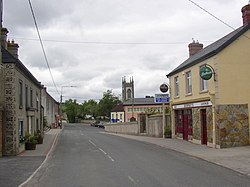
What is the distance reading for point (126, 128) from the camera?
51.9m

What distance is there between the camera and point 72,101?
134 metres

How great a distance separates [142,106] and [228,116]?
67.5 metres

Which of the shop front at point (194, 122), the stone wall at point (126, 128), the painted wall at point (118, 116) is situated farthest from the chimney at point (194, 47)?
the painted wall at point (118, 116)

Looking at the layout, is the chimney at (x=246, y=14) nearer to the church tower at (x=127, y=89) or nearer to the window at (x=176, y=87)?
the window at (x=176, y=87)

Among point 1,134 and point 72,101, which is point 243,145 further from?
point 72,101

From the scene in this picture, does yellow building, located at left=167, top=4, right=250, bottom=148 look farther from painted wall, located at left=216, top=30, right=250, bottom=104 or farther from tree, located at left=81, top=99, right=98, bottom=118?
tree, located at left=81, top=99, right=98, bottom=118

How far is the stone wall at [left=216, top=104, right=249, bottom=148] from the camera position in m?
22.0

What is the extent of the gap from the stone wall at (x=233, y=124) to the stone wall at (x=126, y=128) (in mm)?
23434

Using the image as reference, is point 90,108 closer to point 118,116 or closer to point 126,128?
point 118,116

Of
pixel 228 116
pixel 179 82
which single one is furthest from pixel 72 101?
pixel 228 116

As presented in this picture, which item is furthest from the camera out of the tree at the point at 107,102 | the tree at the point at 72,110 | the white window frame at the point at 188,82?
the tree at the point at 72,110

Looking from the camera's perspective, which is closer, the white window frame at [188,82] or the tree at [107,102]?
the white window frame at [188,82]

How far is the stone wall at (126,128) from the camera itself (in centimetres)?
4622

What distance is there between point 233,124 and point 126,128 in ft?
99.8
